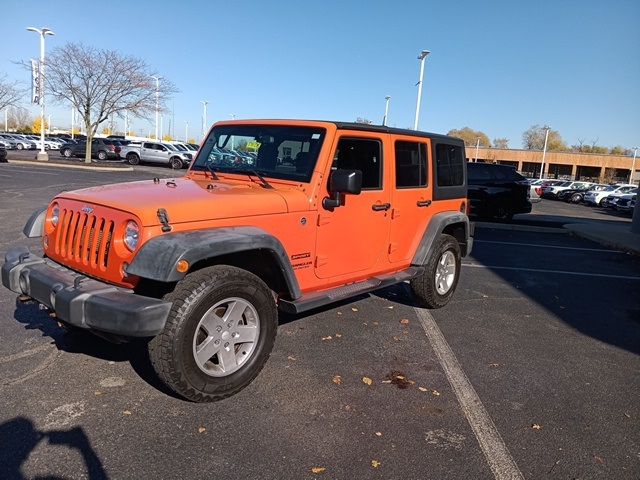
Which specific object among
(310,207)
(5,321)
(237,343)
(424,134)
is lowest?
(5,321)

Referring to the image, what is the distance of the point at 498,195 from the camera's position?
1570 centimetres

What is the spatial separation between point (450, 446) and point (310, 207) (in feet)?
6.64

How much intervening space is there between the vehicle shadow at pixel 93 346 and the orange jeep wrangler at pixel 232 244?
0.72 metres

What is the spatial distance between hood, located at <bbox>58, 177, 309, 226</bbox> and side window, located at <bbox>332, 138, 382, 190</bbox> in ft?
2.01

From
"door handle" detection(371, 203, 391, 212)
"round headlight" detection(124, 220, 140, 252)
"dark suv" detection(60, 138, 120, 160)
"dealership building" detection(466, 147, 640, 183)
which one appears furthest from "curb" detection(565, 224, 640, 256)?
"dealership building" detection(466, 147, 640, 183)

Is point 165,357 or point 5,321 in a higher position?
point 165,357

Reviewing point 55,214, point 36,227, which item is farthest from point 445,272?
point 36,227

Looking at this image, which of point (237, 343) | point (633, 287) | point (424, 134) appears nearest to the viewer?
point (237, 343)

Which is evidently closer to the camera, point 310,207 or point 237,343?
point 237,343

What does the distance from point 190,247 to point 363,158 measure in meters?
2.14

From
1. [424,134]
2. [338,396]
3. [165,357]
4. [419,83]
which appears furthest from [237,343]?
[419,83]

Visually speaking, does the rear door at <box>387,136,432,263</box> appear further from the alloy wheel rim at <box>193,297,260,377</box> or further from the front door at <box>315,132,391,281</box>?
the alloy wheel rim at <box>193,297,260,377</box>

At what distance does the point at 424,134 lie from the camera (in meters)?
5.48

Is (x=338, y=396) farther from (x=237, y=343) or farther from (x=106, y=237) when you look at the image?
(x=106, y=237)
